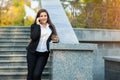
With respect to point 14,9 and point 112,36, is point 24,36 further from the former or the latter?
point 14,9

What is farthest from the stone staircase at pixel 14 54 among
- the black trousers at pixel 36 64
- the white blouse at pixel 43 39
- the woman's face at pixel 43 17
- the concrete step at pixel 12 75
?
the woman's face at pixel 43 17

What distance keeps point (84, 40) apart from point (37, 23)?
14.2ft

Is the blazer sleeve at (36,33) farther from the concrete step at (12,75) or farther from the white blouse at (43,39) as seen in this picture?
the concrete step at (12,75)

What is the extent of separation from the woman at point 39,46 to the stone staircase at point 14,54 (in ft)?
5.25

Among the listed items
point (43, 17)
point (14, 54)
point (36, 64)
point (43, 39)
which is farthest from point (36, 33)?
point (14, 54)

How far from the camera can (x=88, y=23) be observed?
38.5ft

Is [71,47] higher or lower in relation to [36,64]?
higher

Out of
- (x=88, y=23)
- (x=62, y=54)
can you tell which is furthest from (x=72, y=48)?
(x=88, y=23)

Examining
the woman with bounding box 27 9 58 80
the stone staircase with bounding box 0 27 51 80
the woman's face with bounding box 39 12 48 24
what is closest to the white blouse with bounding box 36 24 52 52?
the woman with bounding box 27 9 58 80

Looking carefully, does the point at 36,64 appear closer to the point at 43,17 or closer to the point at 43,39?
the point at 43,39

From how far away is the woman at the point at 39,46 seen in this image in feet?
20.8

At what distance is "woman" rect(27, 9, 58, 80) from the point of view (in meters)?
6.34

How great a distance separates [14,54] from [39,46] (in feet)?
9.13

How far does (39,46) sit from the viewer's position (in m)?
6.41
